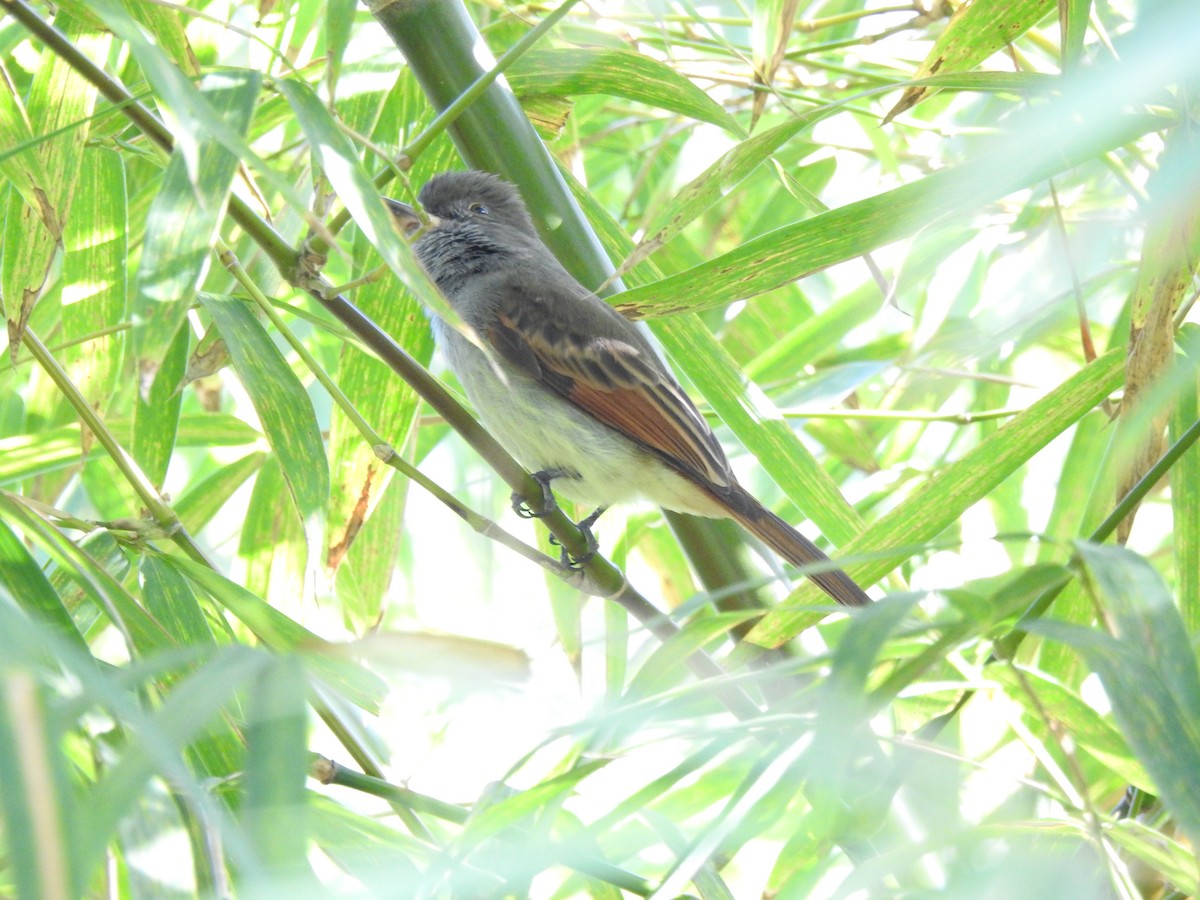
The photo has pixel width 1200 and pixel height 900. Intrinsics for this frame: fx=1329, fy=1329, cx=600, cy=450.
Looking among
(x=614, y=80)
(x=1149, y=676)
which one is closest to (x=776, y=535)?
(x=614, y=80)

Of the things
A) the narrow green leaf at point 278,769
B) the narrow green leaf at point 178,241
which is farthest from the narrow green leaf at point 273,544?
the narrow green leaf at point 278,769

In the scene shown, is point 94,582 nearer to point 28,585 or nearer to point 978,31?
point 28,585

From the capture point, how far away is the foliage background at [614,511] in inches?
40.6

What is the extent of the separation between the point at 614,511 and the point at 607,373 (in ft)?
0.99

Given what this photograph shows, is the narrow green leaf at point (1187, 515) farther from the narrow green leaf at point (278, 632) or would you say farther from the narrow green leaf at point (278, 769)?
the narrow green leaf at point (278, 769)

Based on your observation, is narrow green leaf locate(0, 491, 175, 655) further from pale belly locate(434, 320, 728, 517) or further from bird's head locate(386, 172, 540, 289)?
bird's head locate(386, 172, 540, 289)

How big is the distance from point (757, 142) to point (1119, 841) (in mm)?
888

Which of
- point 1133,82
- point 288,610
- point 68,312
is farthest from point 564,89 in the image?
point 1133,82

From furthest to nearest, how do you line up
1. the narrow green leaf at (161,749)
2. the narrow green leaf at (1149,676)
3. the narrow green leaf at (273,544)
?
the narrow green leaf at (273,544), the narrow green leaf at (1149,676), the narrow green leaf at (161,749)

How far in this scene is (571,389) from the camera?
284cm

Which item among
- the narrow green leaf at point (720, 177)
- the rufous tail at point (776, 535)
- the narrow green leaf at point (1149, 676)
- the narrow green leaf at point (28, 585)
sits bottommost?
the narrow green leaf at point (1149, 676)

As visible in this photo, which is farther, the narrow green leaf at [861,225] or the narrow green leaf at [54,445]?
the narrow green leaf at [54,445]

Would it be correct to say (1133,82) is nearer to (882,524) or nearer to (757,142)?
(757,142)

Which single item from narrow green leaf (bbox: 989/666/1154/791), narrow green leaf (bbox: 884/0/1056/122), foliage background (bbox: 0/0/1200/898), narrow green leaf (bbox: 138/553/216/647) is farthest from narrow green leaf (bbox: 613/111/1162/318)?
narrow green leaf (bbox: 138/553/216/647)
